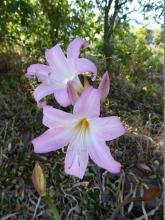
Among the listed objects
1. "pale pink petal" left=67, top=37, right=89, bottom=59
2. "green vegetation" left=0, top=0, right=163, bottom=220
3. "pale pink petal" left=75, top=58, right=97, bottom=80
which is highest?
"pale pink petal" left=67, top=37, right=89, bottom=59

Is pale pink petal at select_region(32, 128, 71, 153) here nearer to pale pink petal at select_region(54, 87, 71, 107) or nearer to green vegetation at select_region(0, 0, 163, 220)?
pale pink petal at select_region(54, 87, 71, 107)

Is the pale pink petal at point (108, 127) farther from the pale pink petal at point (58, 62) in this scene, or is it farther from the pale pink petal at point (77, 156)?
the pale pink petal at point (58, 62)

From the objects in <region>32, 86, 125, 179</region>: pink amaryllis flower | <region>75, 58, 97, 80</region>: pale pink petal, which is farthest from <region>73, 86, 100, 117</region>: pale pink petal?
<region>75, 58, 97, 80</region>: pale pink petal

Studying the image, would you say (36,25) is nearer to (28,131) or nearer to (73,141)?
(28,131)

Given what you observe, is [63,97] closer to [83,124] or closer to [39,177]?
[83,124]

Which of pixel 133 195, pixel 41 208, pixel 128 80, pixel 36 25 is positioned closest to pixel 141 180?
pixel 133 195

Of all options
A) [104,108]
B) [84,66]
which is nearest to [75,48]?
[84,66]
